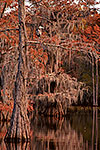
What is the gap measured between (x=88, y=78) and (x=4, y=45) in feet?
56.7

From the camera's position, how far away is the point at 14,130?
43.5 feet

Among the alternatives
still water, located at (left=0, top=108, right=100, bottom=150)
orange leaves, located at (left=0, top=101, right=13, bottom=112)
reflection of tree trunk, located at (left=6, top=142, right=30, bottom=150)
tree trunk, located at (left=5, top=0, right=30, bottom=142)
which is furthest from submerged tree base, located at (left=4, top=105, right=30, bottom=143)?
orange leaves, located at (left=0, top=101, right=13, bottom=112)

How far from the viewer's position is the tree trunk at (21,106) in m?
13.2

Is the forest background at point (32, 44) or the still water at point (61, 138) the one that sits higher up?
the forest background at point (32, 44)

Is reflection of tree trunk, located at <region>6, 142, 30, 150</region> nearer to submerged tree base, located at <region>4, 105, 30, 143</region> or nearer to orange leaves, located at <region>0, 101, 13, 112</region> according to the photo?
submerged tree base, located at <region>4, 105, 30, 143</region>

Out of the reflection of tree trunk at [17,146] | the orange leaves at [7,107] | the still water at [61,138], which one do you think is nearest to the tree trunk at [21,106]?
the still water at [61,138]

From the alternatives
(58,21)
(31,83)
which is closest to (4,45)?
(31,83)

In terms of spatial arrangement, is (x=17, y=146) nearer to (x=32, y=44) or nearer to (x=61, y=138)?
(x=61, y=138)

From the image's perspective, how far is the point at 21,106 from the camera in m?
13.7

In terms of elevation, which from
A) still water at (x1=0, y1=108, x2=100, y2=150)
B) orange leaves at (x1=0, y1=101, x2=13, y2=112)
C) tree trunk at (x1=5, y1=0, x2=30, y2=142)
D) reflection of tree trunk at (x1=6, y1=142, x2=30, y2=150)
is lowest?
still water at (x1=0, y1=108, x2=100, y2=150)

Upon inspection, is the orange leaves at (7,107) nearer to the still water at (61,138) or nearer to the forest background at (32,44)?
the forest background at (32,44)

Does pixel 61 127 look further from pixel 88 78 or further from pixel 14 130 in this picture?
pixel 88 78

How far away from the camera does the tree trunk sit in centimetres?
1325

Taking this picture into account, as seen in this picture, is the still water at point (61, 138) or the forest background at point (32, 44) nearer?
the still water at point (61, 138)
